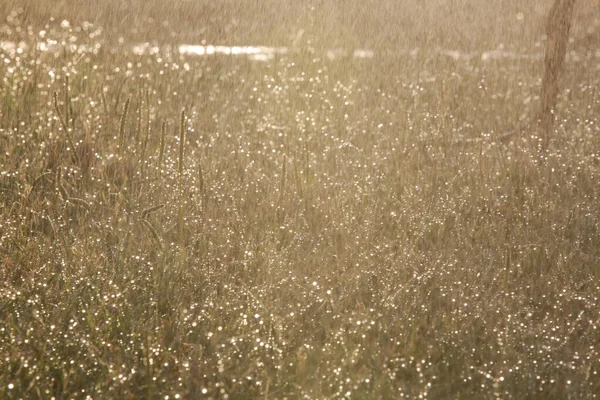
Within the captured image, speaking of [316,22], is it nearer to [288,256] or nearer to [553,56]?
[553,56]

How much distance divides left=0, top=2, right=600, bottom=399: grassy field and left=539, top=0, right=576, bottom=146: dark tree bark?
14 centimetres

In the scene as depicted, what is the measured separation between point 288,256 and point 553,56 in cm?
161

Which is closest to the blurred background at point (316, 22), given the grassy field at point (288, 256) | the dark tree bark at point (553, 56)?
the grassy field at point (288, 256)

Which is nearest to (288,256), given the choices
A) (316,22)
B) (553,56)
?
(553,56)

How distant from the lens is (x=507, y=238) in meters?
2.56

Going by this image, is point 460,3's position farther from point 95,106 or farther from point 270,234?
point 270,234

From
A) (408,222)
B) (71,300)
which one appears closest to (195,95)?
(408,222)

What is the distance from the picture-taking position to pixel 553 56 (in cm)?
335

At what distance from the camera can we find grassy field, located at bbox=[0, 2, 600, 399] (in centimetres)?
181

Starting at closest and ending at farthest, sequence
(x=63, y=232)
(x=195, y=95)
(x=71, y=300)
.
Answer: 1. (x=71, y=300)
2. (x=63, y=232)
3. (x=195, y=95)

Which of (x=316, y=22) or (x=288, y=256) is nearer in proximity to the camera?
(x=288, y=256)

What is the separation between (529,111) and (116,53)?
7.56 ft

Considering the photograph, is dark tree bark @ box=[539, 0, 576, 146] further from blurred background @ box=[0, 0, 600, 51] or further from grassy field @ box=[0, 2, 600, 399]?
blurred background @ box=[0, 0, 600, 51]

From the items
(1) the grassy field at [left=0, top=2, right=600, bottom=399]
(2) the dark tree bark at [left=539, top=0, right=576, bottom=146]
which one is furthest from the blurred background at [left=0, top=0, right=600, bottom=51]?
(2) the dark tree bark at [left=539, top=0, right=576, bottom=146]
